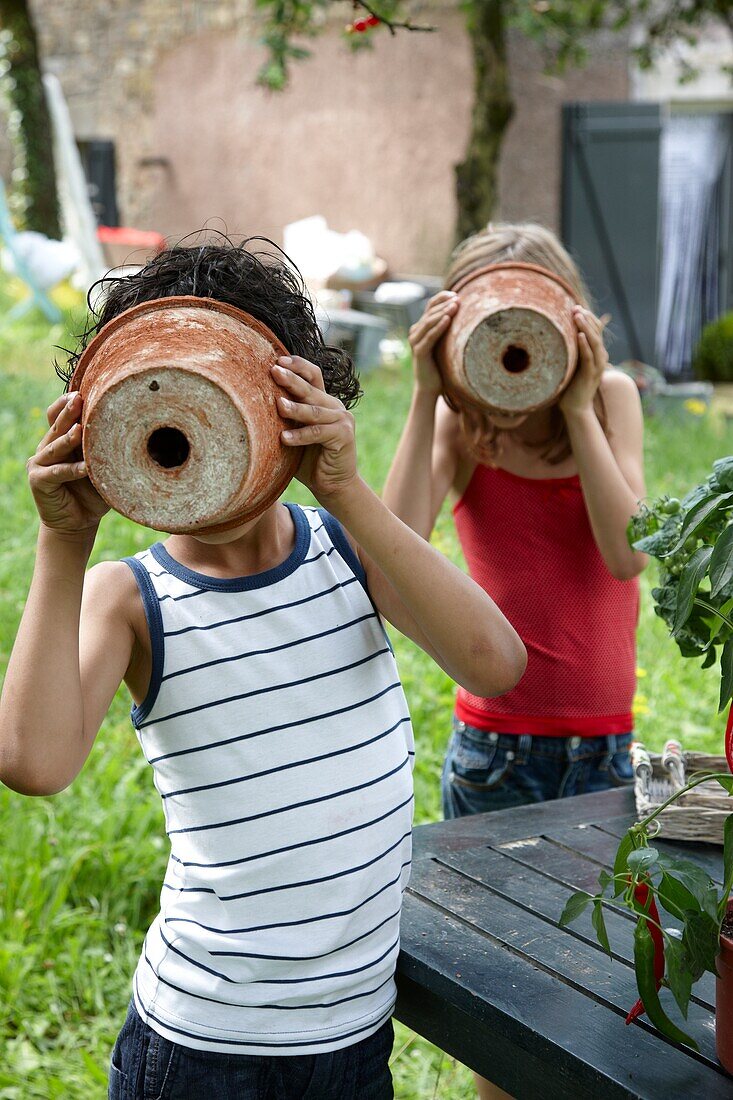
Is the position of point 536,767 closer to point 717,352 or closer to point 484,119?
point 484,119

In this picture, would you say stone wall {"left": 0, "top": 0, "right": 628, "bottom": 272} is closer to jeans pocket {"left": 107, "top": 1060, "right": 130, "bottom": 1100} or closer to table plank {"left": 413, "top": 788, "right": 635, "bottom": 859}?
table plank {"left": 413, "top": 788, "right": 635, "bottom": 859}

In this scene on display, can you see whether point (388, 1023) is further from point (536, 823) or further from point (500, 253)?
point (500, 253)

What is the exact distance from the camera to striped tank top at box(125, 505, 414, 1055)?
1325mm

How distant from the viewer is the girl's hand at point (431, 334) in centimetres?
191

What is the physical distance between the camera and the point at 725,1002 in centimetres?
115

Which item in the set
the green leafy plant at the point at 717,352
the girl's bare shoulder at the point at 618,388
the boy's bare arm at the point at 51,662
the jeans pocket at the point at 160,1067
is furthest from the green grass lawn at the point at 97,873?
the green leafy plant at the point at 717,352

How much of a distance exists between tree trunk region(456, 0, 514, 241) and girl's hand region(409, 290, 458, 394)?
5.33 meters

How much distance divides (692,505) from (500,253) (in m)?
1.02

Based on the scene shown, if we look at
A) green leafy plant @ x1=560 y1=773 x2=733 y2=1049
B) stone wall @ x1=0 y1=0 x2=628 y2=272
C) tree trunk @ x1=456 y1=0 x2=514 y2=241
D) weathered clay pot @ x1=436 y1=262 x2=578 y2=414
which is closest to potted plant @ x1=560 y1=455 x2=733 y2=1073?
green leafy plant @ x1=560 y1=773 x2=733 y2=1049

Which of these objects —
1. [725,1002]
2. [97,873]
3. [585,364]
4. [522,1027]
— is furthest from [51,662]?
[97,873]

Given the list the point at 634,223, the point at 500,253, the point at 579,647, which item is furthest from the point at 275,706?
the point at 634,223

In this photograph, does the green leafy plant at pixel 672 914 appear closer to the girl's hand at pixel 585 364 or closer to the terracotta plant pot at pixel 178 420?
the terracotta plant pot at pixel 178 420

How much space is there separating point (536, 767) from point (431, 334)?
78cm

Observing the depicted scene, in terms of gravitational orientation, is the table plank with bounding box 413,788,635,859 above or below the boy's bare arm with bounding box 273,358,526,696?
below
